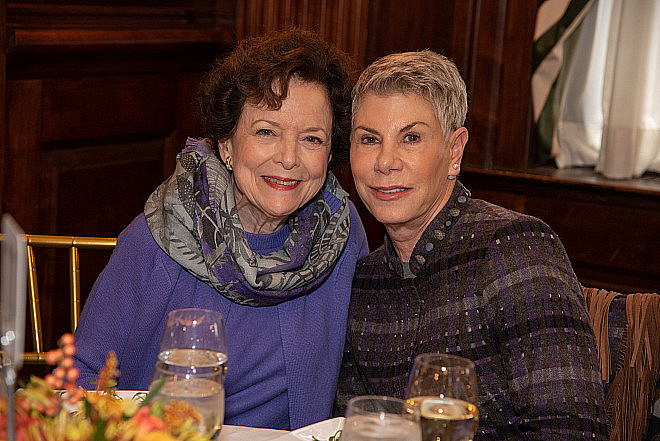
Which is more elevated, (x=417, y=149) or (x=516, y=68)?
(x=516, y=68)

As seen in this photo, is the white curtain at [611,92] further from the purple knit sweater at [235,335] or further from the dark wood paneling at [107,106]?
the purple knit sweater at [235,335]

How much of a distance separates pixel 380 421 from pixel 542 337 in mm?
713

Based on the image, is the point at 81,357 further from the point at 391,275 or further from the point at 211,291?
the point at 391,275

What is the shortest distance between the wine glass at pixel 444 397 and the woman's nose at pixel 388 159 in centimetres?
74

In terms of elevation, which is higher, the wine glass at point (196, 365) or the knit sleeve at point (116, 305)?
the wine glass at point (196, 365)

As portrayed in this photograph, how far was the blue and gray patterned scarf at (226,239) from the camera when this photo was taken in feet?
5.99

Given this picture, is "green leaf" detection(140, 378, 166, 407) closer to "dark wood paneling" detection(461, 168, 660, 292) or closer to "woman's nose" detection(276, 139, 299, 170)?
"woman's nose" detection(276, 139, 299, 170)

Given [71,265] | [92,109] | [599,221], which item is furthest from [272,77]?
[599,221]

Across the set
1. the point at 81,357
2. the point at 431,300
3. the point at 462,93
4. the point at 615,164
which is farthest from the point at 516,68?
the point at 81,357

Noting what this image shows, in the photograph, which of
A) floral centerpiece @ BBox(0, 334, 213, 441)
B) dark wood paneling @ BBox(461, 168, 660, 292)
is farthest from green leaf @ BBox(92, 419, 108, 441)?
dark wood paneling @ BBox(461, 168, 660, 292)

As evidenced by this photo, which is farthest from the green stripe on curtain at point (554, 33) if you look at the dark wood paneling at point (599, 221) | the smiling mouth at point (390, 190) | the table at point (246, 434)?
the table at point (246, 434)

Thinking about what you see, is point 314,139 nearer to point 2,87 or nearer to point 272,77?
point 272,77

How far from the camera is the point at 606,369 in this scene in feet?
5.44

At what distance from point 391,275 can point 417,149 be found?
0.29 m
